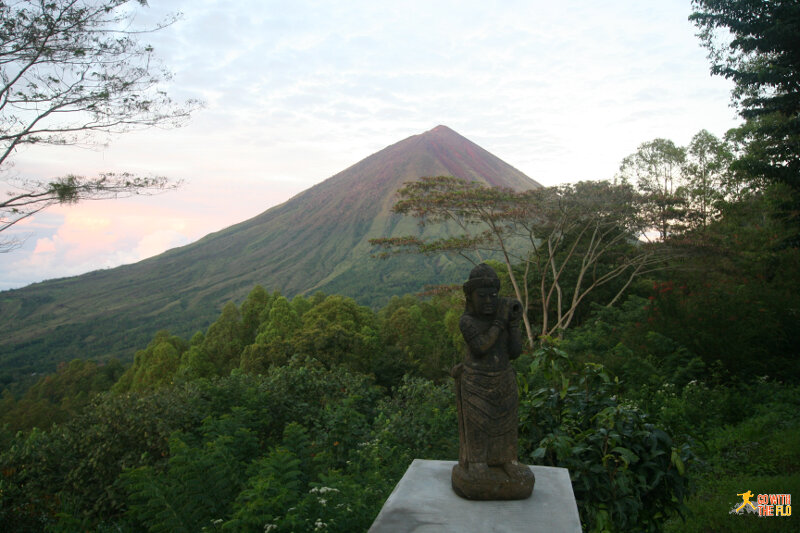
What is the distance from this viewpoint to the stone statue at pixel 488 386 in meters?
3.53

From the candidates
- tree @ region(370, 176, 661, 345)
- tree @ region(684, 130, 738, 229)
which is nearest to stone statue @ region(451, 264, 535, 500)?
tree @ region(370, 176, 661, 345)

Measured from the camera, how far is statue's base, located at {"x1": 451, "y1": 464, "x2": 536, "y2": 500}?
3387 mm

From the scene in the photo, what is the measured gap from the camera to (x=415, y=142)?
11156 cm

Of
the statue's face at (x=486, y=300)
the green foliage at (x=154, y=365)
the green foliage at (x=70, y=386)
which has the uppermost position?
the statue's face at (x=486, y=300)

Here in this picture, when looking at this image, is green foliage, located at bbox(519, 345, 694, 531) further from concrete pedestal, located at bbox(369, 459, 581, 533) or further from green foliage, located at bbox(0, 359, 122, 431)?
green foliage, located at bbox(0, 359, 122, 431)

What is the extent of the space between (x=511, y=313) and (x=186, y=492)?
3562 mm

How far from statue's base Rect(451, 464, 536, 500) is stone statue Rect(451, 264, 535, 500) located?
0.04 ft

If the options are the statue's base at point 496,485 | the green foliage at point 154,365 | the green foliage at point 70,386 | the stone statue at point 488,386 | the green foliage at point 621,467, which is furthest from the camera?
the green foliage at point 70,386

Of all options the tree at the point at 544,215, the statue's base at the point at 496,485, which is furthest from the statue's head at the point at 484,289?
the tree at the point at 544,215

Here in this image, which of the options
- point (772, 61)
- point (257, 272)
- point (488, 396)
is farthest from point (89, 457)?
point (257, 272)

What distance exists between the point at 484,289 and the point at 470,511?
59.9 inches

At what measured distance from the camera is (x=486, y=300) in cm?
358

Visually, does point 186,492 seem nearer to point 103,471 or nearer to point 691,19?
point 103,471

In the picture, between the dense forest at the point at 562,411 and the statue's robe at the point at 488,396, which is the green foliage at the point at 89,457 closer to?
the dense forest at the point at 562,411
